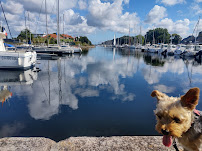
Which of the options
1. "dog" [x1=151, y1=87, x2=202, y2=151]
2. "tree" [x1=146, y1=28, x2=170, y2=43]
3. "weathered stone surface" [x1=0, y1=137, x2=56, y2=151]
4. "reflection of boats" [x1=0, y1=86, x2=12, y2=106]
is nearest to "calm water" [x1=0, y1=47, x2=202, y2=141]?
"reflection of boats" [x1=0, y1=86, x2=12, y2=106]

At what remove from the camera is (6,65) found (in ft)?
54.9

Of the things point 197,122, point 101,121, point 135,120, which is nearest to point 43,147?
point 197,122

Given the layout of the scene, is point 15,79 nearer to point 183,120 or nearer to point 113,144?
point 113,144

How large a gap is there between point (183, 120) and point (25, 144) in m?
3.10

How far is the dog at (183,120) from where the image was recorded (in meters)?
2.08

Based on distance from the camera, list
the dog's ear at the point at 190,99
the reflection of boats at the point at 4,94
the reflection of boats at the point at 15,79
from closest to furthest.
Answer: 1. the dog's ear at the point at 190,99
2. the reflection of boats at the point at 4,94
3. the reflection of boats at the point at 15,79

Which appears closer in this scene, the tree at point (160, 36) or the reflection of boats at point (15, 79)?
the reflection of boats at point (15, 79)

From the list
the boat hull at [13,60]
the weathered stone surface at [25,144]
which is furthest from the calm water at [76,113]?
the boat hull at [13,60]

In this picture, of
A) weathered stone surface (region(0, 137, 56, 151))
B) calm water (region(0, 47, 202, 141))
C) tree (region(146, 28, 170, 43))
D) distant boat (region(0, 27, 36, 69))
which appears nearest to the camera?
weathered stone surface (region(0, 137, 56, 151))

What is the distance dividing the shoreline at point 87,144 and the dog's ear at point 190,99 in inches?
51.2

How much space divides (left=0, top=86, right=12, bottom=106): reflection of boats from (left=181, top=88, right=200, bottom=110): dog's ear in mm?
9377

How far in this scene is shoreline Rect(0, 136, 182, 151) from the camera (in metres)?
2.85

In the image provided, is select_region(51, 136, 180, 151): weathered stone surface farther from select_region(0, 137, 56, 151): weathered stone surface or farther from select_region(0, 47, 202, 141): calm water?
select_region(0, 47, 202, 141): calm water

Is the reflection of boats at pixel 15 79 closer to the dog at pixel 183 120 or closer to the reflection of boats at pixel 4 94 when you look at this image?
the reflection of boats at pixel 4 94
